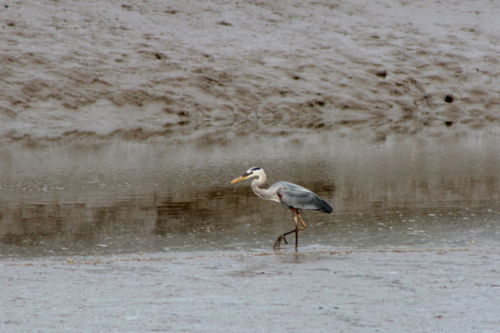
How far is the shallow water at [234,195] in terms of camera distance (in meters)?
8.95

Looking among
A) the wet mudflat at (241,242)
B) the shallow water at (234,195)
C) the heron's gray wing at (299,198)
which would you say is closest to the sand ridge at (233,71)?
the shallow water at (234,195)

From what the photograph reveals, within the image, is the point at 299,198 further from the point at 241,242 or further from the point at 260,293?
the point at 260,293

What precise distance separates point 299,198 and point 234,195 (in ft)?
11.6

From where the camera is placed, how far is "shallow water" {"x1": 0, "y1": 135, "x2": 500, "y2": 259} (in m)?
8.95

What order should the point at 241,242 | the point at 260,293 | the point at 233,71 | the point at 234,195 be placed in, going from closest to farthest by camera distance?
the point at 260,293 < the point at 241,242 < the point at 234,195 < the point at 233,71

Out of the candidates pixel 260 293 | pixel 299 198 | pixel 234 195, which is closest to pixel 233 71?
pixel 234 195

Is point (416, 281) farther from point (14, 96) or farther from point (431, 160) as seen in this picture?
point (14, 96)

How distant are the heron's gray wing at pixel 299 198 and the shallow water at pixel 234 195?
0.45m

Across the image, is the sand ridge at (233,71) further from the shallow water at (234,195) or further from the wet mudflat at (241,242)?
the wet mudflat at (241,242)

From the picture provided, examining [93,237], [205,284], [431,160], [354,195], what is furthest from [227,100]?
[205,284]

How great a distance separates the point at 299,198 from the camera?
29.2 ft

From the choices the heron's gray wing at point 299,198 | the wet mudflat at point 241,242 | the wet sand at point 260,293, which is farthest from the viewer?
the heron's gray wing at point 299,198

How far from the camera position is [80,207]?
11180 mm

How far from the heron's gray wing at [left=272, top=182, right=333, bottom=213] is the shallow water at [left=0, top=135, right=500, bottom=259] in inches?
17.8
